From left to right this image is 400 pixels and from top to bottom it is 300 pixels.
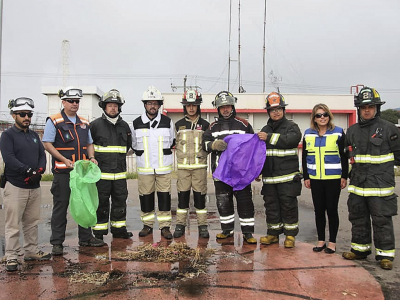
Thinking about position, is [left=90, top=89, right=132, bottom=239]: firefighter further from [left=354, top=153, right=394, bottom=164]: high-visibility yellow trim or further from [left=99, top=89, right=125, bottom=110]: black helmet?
[left=354, top=153, right=394, bottom=164]: high-visibility yellow trim

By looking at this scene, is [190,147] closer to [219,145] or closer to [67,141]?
[219,145]

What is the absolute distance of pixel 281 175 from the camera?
511cm

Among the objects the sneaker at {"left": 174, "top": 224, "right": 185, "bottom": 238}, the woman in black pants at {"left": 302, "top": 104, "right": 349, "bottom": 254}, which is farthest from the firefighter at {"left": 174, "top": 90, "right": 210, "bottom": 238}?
the woman in black pants at {"left": 302, "top": 104, "right": 349, "bottom": 254}

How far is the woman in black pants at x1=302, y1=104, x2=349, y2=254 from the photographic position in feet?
16.0

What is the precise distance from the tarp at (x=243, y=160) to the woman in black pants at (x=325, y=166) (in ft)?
2.27

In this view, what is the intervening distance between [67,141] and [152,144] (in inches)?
51.9

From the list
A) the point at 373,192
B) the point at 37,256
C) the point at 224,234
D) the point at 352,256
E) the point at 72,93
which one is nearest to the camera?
the point at 373,192

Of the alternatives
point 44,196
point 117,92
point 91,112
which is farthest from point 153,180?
point 91,112

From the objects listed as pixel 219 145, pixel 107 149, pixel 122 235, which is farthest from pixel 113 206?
pixel 219 145

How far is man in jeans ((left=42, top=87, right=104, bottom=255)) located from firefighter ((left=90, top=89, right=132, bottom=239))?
29 centimetres

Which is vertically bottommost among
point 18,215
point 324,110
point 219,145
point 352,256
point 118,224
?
point 352,256

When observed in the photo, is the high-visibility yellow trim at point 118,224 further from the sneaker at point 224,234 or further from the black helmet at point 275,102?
the black helmet at point 275,102

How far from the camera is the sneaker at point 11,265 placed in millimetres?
4125

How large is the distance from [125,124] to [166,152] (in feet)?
2.54
